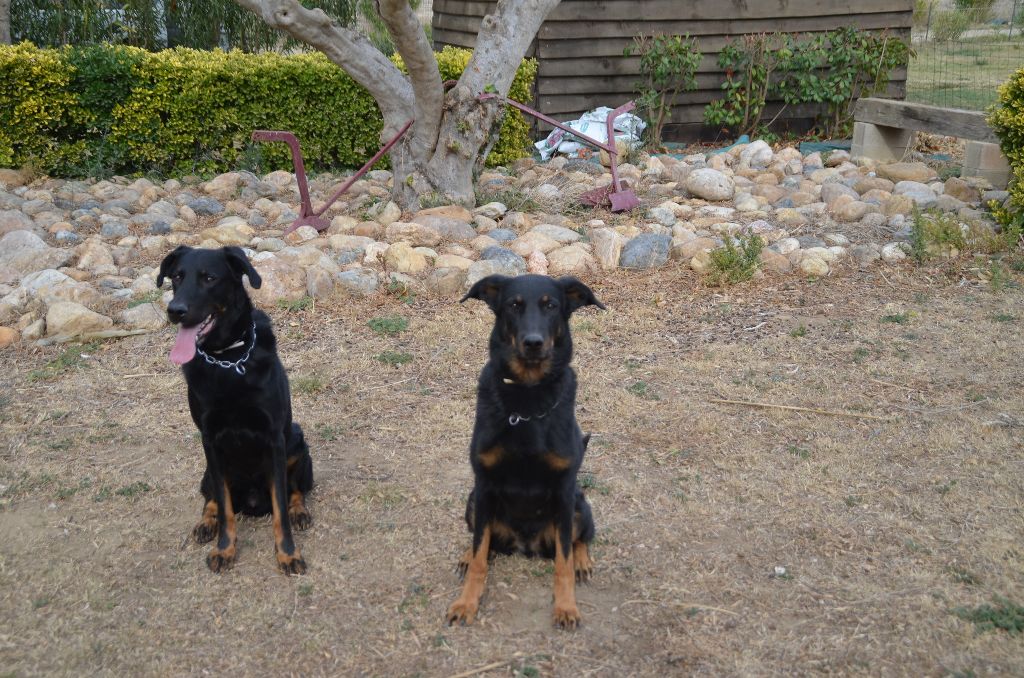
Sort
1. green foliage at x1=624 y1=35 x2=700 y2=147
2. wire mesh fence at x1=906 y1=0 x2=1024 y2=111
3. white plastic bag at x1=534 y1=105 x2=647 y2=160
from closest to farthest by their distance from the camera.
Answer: white plastic bag at x1=534 y1=105 x2=647 y2=160
green foliage at x1=624 y1=35 x2=700 y2=147
wire mesh fence at x1=906 y1=0 x2=1024 y2=111

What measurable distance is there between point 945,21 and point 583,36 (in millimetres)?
10663

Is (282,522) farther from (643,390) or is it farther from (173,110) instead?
(173,110)

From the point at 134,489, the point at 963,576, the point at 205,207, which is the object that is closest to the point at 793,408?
the point at 963,576

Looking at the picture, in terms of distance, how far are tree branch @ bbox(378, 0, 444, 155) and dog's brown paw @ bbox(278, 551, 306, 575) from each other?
16.7 ft

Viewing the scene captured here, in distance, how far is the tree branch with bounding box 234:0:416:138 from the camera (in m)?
7.47

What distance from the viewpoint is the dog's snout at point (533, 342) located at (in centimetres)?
316

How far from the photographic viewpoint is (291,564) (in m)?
3.75

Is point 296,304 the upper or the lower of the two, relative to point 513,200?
lower

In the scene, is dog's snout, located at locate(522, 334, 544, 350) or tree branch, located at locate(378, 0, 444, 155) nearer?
dog's snout, located at locate(522, 334, 544, 350)

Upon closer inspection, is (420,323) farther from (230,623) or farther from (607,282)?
(230,623)

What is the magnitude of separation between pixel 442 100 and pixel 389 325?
9.68 feet

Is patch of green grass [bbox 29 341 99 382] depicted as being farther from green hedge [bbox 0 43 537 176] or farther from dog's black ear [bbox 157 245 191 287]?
green hedge [bbox 0 43 537 176]

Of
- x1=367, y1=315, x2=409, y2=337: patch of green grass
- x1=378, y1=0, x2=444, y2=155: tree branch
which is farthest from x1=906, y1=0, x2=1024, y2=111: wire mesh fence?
x1=367, y1=315, x2=409, y2=337: patch of green grass

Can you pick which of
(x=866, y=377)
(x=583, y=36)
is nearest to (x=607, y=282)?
(x=866, y=377)
